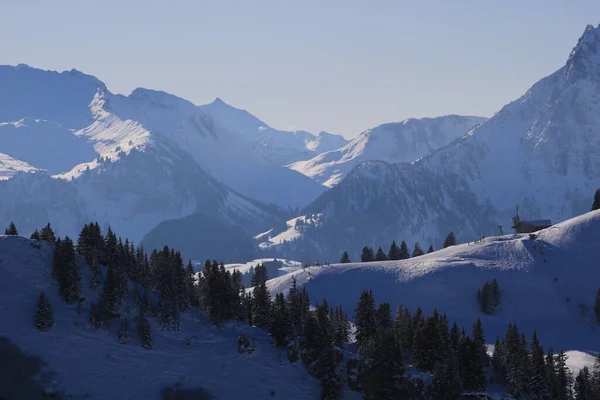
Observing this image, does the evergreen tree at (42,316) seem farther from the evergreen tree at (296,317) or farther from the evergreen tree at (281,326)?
the evergreen tree at (296,317)

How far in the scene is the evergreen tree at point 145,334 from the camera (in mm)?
129250

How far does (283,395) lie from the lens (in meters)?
122

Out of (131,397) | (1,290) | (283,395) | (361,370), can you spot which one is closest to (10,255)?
(1,290)

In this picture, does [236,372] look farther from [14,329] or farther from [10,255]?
[10,255]

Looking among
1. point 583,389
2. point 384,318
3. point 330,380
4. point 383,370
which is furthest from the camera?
point 384,318

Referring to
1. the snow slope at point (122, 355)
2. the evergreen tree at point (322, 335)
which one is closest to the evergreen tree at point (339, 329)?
the evergreen tree at point (322, 335)

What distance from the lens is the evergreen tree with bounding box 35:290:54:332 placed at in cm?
12306

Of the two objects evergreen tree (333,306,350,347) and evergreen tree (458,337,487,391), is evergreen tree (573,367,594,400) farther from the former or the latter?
evergreen tree (333,306,350,347)

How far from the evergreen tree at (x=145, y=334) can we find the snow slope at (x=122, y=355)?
1238 millimetres

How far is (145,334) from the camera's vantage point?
13012 centimetres

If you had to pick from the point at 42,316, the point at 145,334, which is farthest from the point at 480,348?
the point at 42,316

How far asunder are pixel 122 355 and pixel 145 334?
7608mm

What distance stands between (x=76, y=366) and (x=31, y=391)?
8752mm

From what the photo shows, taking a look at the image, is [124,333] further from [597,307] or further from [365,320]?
[597,307]
